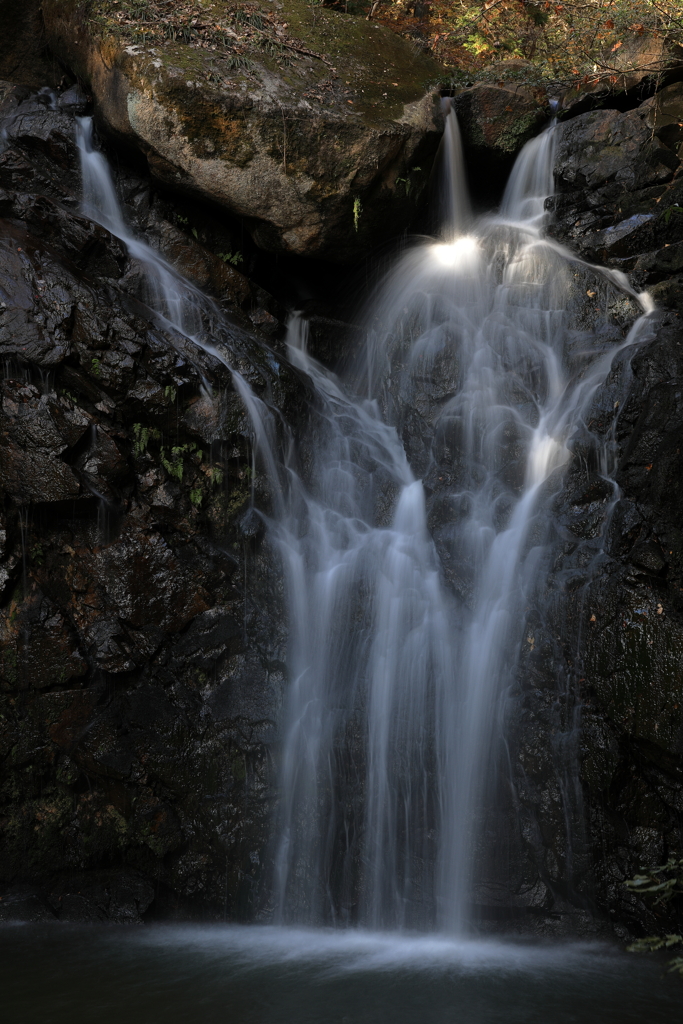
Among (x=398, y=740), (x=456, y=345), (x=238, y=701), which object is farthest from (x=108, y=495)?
(x=456, y=345)

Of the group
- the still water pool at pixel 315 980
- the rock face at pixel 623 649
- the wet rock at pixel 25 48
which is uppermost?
the wet rock at pixel 25 48

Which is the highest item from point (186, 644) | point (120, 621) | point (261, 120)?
point (261, 120)

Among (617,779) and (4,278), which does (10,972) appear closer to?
(617,779)

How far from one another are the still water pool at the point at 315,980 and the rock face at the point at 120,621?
20.5 inches

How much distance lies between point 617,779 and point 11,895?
15.3 feet

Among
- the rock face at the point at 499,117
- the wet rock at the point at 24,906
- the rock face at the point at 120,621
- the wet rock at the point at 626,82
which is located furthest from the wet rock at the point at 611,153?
the wet rock at the point at 24,906

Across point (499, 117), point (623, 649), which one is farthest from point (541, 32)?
point (623, 649)

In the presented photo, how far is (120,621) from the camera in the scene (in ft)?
19.6

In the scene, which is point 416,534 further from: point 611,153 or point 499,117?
point 499,117

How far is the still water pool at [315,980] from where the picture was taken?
399 centimetres

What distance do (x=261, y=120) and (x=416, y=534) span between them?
4.76 m

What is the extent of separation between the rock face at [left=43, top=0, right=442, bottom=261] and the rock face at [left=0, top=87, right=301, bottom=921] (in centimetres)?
229

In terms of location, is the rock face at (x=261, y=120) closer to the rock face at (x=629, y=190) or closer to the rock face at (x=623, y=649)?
the rock face at (x=629, y=190)

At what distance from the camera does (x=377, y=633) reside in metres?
6.22
